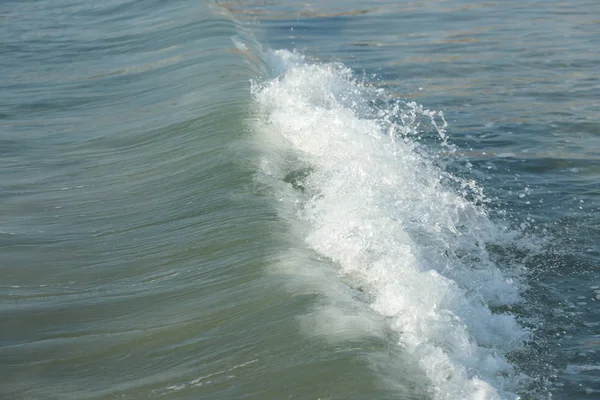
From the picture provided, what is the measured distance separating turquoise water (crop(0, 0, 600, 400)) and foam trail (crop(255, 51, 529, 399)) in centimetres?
2

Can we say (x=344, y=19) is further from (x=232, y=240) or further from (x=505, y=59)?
(x=232, y=240)

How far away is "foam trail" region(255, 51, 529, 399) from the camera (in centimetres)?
522

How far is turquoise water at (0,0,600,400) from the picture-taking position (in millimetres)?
5051

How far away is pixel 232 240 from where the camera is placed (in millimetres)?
6711

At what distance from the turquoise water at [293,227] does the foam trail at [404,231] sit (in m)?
0.02

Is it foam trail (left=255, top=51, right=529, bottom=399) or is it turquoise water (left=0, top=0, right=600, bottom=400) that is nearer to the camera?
turquoise water (left=0, top=0, right=600, bottom=400)

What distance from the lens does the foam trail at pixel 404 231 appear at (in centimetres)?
522

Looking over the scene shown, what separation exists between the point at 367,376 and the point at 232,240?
225cm

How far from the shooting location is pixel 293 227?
695 cm

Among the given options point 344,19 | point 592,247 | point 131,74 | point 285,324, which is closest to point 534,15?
point 344,19

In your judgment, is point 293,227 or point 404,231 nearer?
point 404,231

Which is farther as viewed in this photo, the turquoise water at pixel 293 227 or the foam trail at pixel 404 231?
the foam trail at pixel 404 231

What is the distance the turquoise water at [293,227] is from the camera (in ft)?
16.6

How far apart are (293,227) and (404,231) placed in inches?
35.4
